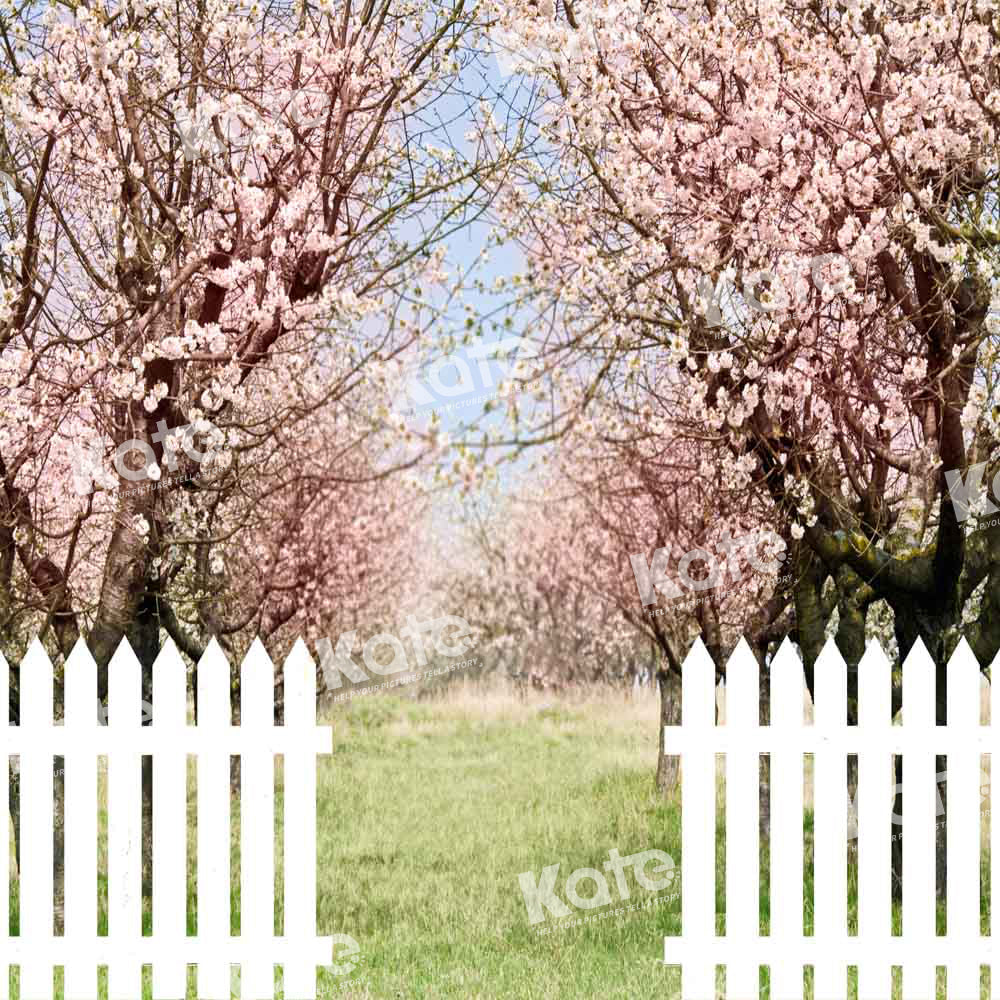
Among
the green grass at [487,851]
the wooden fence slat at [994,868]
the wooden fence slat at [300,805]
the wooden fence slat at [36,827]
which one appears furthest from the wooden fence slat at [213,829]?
the wooden fence slat at [994,868]

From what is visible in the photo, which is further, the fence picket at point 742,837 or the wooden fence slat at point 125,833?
the wooden fence slat at point 125,833

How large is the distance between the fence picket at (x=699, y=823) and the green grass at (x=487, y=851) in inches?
48.2

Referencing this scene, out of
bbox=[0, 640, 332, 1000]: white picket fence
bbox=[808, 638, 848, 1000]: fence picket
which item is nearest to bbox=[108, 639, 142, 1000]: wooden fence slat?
bbox=[0, 640, 332, 1000]: white picket fence

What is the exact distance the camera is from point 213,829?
532 cm

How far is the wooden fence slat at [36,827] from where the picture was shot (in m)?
5.55

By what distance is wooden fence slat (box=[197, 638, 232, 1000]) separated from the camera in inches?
209

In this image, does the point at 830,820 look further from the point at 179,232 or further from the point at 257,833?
the point at 179,232

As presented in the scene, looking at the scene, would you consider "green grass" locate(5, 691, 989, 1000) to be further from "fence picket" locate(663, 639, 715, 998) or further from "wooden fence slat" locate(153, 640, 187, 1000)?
"fence picket" locate(663, 639, 715, 998)

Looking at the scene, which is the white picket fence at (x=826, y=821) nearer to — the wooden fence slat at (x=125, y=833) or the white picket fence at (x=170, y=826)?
the white picket fence at (x=170, y=826)

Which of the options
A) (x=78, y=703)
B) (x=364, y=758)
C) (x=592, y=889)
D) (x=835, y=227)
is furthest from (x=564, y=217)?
(x=364, y=758)

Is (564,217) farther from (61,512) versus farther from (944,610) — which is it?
(61,512)

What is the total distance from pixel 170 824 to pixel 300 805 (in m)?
0.65

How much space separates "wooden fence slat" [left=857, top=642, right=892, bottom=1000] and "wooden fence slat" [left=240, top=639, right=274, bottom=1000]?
8.71 feet

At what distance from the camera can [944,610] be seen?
25.2ft
